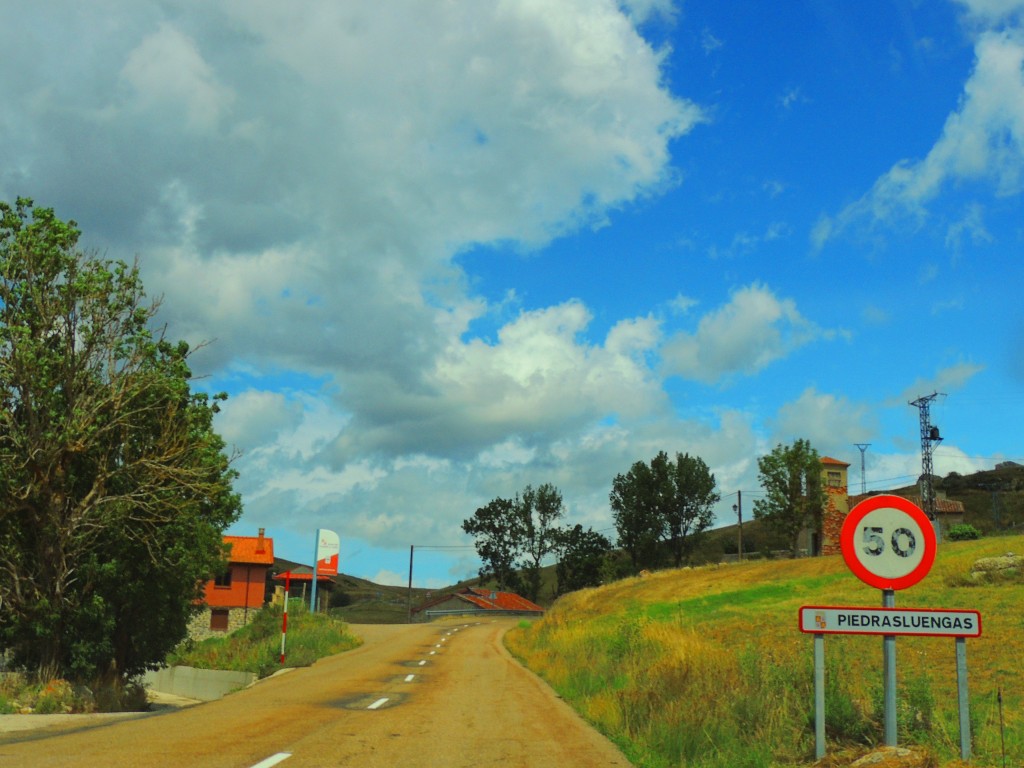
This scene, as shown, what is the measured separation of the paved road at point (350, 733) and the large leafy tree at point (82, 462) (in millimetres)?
6383

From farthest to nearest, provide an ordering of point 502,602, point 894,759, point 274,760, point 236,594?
point 502,602 → point 236,594 → point 274,760 → point 894,759

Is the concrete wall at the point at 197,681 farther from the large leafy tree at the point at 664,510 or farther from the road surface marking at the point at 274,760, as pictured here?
the large leafy tree at the point at 664,510

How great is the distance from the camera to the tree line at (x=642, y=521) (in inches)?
2894

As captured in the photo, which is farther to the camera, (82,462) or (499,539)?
(499,539)

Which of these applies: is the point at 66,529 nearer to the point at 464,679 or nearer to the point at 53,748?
the point at 464,679

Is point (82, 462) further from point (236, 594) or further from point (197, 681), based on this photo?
point (236, 594)

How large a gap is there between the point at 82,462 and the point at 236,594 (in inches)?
1852

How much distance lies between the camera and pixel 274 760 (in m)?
9.11

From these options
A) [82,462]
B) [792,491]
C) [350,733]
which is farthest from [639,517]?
[350,733]

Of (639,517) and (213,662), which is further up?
(639,517)

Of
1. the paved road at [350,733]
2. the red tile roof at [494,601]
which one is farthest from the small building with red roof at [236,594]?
the paved road at [350,733]

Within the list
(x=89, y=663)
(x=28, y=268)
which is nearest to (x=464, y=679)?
(x=89, y=663)

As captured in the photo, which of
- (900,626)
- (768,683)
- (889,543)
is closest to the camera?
(889,543)

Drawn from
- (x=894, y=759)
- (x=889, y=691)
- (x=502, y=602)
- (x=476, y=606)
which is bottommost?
(x=476, y=606)
